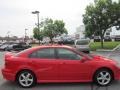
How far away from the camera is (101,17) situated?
42.6 meters

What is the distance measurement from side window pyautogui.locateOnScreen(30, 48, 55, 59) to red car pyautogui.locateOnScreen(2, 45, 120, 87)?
0.09 metres

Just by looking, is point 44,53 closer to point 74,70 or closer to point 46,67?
point 46,67

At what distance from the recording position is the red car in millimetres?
10492

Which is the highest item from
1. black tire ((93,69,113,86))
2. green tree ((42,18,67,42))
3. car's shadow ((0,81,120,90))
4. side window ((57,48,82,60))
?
green tree ((42,18,67,42))

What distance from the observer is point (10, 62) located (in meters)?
10.6

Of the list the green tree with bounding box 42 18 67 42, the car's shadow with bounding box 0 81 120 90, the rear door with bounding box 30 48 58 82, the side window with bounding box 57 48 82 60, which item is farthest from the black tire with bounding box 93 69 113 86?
the green tree with bounding box 42 18 67 42

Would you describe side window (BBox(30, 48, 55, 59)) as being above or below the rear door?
above

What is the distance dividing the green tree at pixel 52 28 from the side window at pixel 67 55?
196 feet

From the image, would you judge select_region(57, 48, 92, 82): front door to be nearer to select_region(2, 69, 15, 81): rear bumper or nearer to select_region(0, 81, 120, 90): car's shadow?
select_region(0, 81, 120, 90): car's shadow

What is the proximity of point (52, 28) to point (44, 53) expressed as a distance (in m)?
64.0

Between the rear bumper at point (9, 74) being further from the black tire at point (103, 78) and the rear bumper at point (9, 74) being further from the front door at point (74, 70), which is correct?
the black tire at point (103, 78)

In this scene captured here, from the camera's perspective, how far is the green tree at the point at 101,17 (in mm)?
42625

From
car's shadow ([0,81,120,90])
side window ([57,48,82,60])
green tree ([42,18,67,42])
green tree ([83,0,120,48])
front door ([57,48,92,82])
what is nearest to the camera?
car's shadow ([0,81,120,90])

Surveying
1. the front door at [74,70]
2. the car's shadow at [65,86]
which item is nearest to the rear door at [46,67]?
the front door at [74,70]
